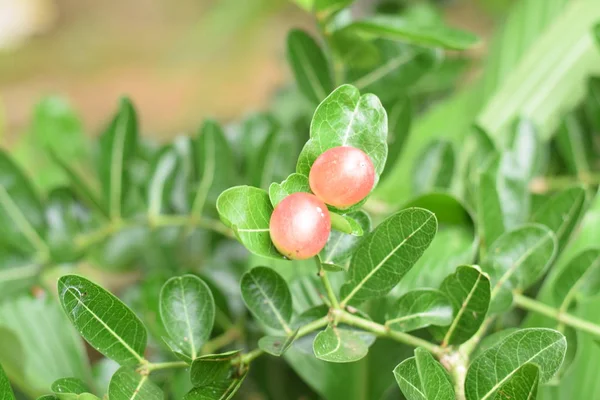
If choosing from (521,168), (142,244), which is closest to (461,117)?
(521,168)

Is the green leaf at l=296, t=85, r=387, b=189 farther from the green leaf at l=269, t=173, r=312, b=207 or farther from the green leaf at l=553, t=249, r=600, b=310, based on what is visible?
the green leaf at l=553, t=249, r=600, b=310

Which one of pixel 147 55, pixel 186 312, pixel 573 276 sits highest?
pixel 186 312

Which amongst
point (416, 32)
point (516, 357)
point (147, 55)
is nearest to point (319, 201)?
point (516, 357)

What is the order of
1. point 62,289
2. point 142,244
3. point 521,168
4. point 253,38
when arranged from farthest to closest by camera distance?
1. point 253,38
2. point 142,244
3. point 521,168
4. point 62,289

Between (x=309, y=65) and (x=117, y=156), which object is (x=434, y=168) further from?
(x=117, y=156)

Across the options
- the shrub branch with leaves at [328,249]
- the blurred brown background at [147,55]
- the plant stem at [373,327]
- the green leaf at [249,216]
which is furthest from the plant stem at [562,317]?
the blurred brown background at [147,55]

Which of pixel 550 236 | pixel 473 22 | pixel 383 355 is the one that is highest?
pixel 550 236

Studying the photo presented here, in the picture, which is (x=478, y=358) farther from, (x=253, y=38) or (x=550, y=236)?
(x=253, y=38)
